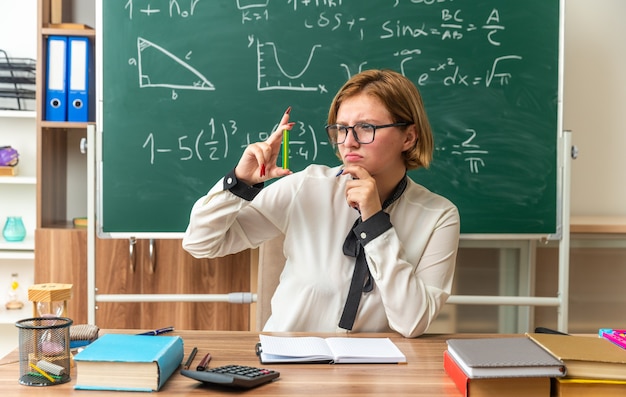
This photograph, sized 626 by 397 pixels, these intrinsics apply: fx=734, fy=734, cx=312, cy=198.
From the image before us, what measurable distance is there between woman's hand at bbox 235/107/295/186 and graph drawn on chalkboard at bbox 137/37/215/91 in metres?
0.98

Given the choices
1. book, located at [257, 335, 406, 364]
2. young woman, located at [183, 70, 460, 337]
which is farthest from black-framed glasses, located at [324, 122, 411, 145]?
book, located at [257, 335, 406, 364]

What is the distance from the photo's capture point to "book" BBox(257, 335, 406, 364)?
1382 mm

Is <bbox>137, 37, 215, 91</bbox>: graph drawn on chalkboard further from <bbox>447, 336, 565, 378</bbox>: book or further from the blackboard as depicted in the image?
<bbox>447, 336, 565, 378</bbox>: book

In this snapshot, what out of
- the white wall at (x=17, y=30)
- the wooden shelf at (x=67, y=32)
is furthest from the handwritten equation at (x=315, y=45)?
the white wall at (x=17, y=30)

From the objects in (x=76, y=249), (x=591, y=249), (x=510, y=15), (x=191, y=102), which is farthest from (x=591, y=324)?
(x=76, y=249)

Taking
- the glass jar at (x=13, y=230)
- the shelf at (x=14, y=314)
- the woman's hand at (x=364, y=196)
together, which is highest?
the woman's hand at (x=364, y=196)


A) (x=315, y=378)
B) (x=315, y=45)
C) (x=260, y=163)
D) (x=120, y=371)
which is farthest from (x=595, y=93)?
(x=120, y=371)

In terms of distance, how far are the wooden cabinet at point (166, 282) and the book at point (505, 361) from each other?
1.69m

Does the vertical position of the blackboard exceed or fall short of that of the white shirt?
it exceeds it

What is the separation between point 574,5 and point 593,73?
0.31 meters

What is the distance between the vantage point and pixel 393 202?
1.87 meters

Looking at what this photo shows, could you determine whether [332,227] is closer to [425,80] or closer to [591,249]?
[425,80]

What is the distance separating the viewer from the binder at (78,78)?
111 inches

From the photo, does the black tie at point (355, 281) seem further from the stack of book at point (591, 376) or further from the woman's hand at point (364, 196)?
the stack of book at point (591, 376)
